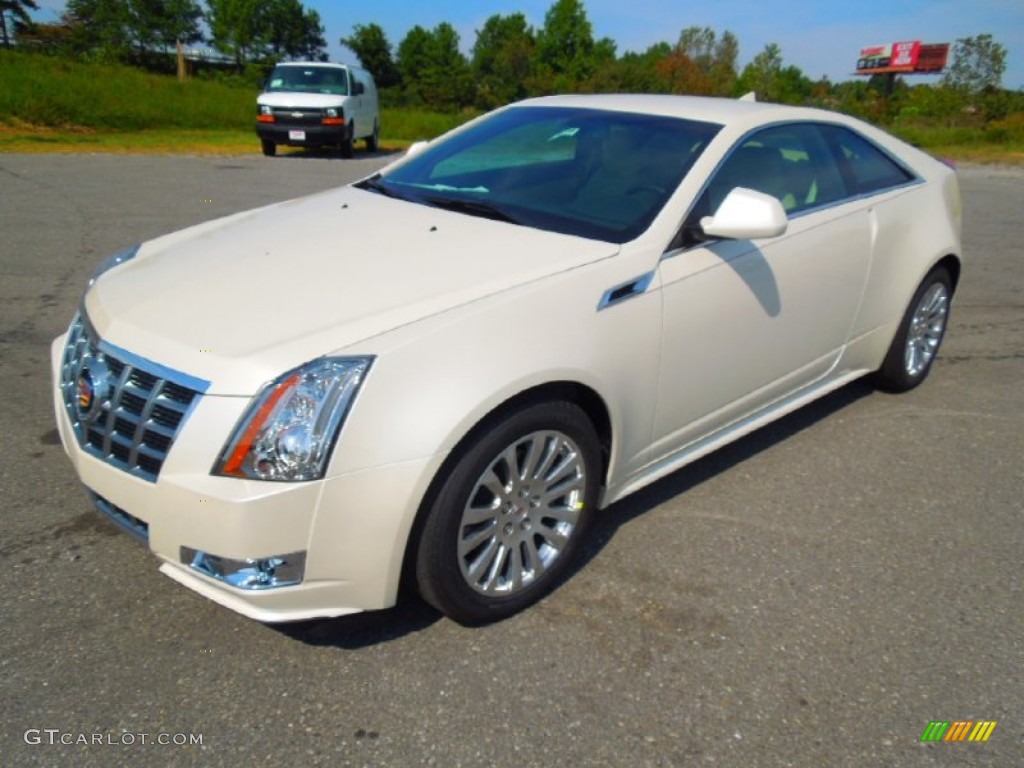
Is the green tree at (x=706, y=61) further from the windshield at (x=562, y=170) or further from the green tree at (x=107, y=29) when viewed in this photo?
the windshield at (x=562, y=170)

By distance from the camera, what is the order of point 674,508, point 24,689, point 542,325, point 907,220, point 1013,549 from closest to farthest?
point 24,689
point 542,325
point 1013,549
point 674,508
point 907,220

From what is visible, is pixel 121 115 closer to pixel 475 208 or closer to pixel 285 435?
pixel 475 208

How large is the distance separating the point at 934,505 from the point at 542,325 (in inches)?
81.3

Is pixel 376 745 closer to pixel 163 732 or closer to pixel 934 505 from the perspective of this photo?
pixel 163 732

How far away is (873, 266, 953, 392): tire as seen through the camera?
4512 millimetres

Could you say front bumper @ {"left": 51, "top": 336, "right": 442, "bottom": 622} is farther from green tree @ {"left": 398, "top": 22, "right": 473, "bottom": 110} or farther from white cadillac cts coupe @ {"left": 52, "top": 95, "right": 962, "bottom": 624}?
green tree @ {"left": 398, "top": 22, "right": 473, "bottom": 110}

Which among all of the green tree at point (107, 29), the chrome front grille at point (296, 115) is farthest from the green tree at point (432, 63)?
the chrome front grille at point (296, 115)

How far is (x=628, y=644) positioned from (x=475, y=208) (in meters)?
1.75

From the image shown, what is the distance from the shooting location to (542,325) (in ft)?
8.57

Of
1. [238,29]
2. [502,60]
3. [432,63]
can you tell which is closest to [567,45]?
[502,60]

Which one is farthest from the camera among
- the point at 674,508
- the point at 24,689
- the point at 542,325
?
the point at 674,508

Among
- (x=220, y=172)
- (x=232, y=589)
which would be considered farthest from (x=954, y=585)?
(x=220, y=172)

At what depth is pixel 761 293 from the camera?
133 inches

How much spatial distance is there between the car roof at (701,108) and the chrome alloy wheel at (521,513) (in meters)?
1.69
